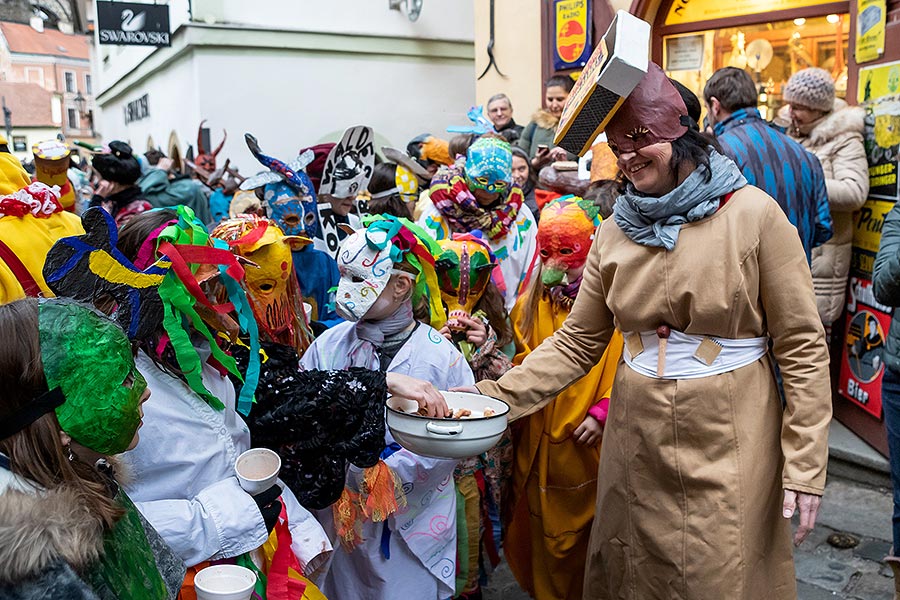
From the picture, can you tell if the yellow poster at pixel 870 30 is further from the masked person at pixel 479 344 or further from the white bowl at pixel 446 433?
the white bowl at pixel 446 433

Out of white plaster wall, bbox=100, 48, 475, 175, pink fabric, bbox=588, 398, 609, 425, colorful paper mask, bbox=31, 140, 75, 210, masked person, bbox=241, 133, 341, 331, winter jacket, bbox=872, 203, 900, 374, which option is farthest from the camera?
white plaster wall, bbox=100, 48, 475, 175

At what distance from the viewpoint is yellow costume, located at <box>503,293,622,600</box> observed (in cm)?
325

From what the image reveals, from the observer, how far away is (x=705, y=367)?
7.80 ft

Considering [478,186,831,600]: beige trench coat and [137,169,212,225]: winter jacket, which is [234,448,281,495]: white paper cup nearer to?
[478,186,831,600]: beige trench coat

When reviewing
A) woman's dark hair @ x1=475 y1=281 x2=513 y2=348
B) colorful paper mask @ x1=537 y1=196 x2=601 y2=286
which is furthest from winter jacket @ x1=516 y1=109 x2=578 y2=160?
colorful paper mask @ x1=537 y1=196 x2=601 y2=286

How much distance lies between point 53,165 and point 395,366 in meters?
3.93

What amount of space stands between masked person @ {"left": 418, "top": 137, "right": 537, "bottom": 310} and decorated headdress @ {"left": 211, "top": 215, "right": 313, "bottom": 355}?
65.8 inches

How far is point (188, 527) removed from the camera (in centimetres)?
184

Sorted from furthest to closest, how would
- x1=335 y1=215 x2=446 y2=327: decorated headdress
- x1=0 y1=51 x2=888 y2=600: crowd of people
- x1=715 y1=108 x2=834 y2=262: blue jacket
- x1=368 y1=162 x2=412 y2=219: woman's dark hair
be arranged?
x1=368 y1=162 x2=412 y2=219: woman's dark hair, x1=715 y1=108 x2=834 y2=262: blue jacket, x1=335 y1=215 x2=446 y2=327: decorated headdress, x1=0 y1=51 x2=888 y2=600: crowd of people

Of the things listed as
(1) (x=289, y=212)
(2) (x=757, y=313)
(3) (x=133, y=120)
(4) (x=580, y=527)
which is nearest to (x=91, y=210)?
(2) (x=757, y=313)

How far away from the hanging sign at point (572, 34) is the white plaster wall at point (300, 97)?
6062 mm

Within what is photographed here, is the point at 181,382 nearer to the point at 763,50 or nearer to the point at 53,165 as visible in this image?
the point at 53,165

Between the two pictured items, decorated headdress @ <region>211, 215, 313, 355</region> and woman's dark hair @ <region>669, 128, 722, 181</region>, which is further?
decorated headdress @ <region>211, 215, 313, 355</region>

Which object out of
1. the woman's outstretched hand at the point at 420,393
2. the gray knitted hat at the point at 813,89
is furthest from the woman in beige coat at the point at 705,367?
the gray knitted hat at the point at 813,89
